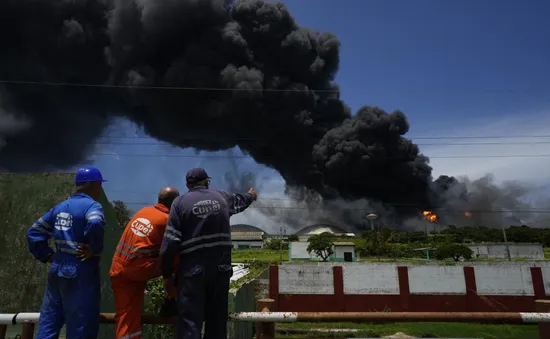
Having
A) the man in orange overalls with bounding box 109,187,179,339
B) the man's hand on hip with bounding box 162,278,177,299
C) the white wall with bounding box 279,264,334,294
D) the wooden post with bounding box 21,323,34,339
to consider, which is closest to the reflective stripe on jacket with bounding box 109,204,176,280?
the man in orange overalls with bounding box 109,187,179,339

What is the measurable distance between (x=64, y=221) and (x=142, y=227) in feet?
1.71

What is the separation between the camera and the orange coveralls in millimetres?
2508

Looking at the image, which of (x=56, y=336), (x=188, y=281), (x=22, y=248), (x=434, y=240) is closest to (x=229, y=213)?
(x=188, y=281)

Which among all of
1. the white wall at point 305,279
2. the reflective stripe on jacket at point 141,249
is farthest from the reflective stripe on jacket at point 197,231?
the white wall at point 305,279

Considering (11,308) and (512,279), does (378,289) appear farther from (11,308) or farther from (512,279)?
(11,308)

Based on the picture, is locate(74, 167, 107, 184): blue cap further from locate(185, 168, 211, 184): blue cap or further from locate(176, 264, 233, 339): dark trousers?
locate(176, 264, 233, 339): dark trousers

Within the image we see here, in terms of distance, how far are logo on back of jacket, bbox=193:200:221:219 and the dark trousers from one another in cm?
33

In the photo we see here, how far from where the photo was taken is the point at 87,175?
2855 mm

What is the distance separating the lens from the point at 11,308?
3.75m

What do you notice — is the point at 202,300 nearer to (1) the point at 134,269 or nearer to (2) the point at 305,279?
(1) the point at 134,269

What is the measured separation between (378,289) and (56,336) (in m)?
22.2

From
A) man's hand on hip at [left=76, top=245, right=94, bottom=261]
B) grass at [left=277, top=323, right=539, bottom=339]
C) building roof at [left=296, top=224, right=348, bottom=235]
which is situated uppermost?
building roof at [left=296, top=224, right=348, bottom=235]

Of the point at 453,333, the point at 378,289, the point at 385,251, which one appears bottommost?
the point at 453,333

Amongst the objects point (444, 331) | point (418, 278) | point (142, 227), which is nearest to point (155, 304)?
point (142, 227)
